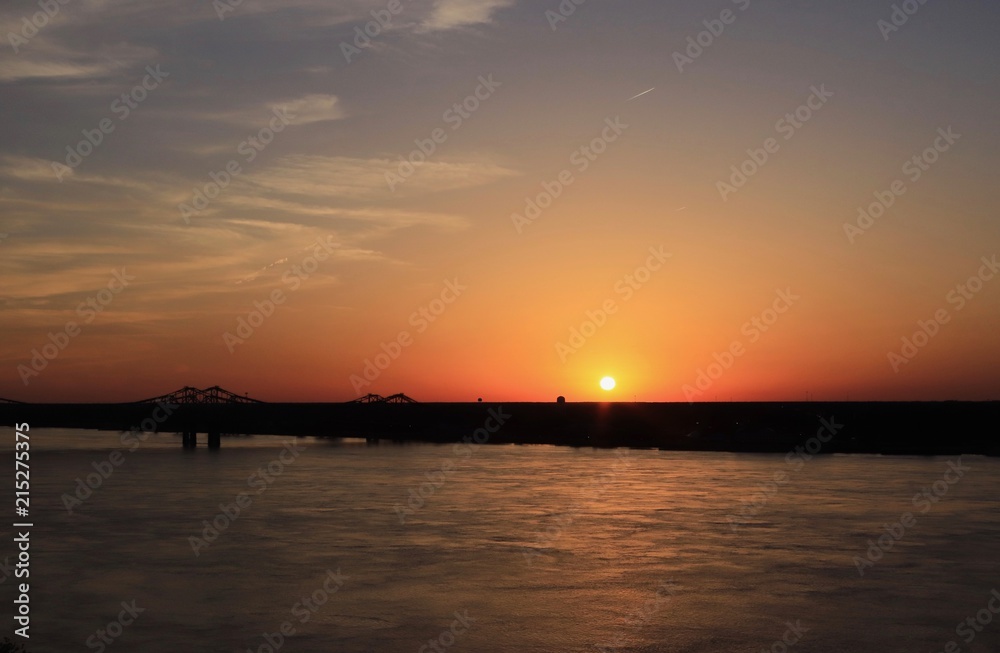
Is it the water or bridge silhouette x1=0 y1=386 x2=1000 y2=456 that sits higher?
bridge silhouette x1=0 y1=386 x2=1000 y2=456

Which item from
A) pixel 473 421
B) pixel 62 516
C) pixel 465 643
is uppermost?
pixel 473 421

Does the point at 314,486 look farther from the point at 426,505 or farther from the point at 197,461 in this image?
the point at 197,461

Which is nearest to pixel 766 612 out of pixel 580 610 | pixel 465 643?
pixel 580 610

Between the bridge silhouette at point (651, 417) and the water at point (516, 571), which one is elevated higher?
the bridge silhouette at point (651, 417)

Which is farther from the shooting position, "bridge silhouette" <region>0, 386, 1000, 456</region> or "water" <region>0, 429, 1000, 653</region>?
"bridge silhouette" <region>0, 386, 1000, 456</region>

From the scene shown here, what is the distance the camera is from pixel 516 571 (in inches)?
1483

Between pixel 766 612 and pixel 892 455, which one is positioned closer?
pixel 766 612

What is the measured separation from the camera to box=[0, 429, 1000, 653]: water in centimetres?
2795

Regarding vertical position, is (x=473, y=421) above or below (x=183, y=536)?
above

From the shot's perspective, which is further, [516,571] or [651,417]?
[651,417]

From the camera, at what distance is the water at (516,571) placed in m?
28.0

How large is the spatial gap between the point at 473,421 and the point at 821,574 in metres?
158

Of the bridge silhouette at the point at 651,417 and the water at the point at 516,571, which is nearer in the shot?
the water at the point at 516,571

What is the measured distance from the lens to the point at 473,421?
194 metres
